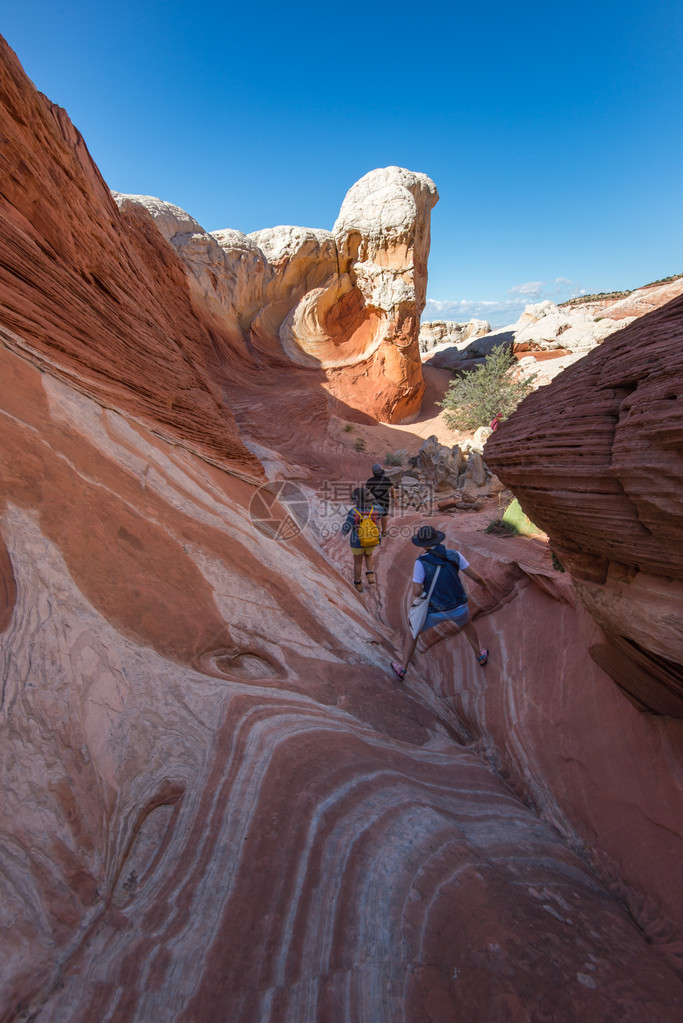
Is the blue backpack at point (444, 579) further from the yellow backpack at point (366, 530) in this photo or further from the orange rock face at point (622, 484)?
the yellow backpack at point (366, 530)

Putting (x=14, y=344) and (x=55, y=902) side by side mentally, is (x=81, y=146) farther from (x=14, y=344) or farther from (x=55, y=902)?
(x=55, y=902)

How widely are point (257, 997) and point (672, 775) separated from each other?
2767 mm

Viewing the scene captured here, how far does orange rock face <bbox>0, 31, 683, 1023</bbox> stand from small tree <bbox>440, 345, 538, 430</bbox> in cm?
1323

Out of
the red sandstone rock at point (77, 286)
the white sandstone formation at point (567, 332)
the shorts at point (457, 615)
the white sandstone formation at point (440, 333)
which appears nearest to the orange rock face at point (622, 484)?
the shorts at point (457, 615)

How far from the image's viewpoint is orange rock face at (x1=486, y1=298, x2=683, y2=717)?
216 centimetres

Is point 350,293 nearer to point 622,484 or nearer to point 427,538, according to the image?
point 427,538

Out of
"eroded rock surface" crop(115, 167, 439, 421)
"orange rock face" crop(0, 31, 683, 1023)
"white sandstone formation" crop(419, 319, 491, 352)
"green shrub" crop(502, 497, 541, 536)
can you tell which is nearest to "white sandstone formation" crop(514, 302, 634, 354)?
"eroded rock surface" crop(115, 167, 439, 421)

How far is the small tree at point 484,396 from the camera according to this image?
17.8 meters

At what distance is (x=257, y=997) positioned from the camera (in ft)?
5.34

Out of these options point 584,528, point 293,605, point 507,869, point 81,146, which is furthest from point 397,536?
point 81,146

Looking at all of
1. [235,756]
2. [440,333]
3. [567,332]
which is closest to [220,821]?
[235,756]

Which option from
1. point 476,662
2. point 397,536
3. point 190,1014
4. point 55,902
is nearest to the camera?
point 190,1014

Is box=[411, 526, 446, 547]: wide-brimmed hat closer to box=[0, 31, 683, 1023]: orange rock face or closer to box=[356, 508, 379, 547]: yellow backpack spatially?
box=[0, 31, 683, 1023]: orange rock face

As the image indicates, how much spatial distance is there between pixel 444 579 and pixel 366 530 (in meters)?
2.53
